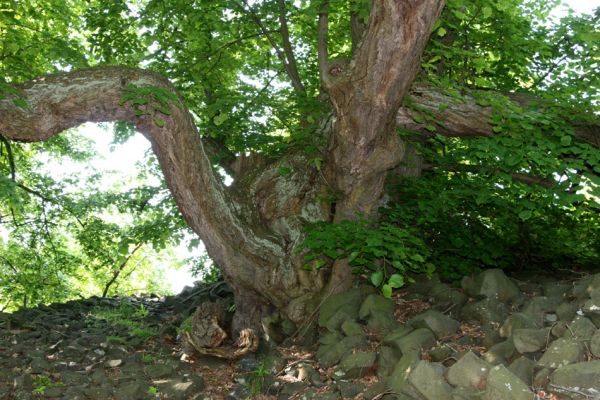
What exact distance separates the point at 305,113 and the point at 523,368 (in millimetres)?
4247

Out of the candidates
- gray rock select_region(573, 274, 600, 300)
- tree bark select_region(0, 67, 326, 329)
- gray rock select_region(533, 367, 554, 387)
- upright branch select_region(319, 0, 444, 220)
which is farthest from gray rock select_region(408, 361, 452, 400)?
tree bark select_region(0, 67, 326, 329)

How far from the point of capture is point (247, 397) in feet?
18.6

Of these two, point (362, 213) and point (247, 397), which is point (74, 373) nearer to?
point (247, 397)

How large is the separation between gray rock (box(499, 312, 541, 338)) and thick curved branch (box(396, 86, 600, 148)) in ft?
8.41

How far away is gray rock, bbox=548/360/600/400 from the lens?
11.8ft

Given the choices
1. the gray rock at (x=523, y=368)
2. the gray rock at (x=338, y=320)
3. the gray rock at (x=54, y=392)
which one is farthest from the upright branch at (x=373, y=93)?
the gray rock at (x=54, y=392)

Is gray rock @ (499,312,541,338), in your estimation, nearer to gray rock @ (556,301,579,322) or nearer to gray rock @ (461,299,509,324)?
gray rock @ (556,301,579,322)

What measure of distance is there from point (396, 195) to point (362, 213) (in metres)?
0.99

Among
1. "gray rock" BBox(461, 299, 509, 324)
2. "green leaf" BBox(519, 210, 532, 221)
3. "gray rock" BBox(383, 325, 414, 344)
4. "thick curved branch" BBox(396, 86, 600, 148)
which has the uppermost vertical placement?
"thick curved branch" BBox(396, 86, 600, 148)

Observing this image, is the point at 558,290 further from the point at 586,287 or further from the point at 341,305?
the point at 341,305

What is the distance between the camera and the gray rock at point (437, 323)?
5219 mm

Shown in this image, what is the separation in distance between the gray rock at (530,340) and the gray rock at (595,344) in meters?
0.43

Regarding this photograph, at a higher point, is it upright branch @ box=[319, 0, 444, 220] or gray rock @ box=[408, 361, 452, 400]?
upright branch @ box=[319, 0, 444, 220]

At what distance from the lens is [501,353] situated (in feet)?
14.8
